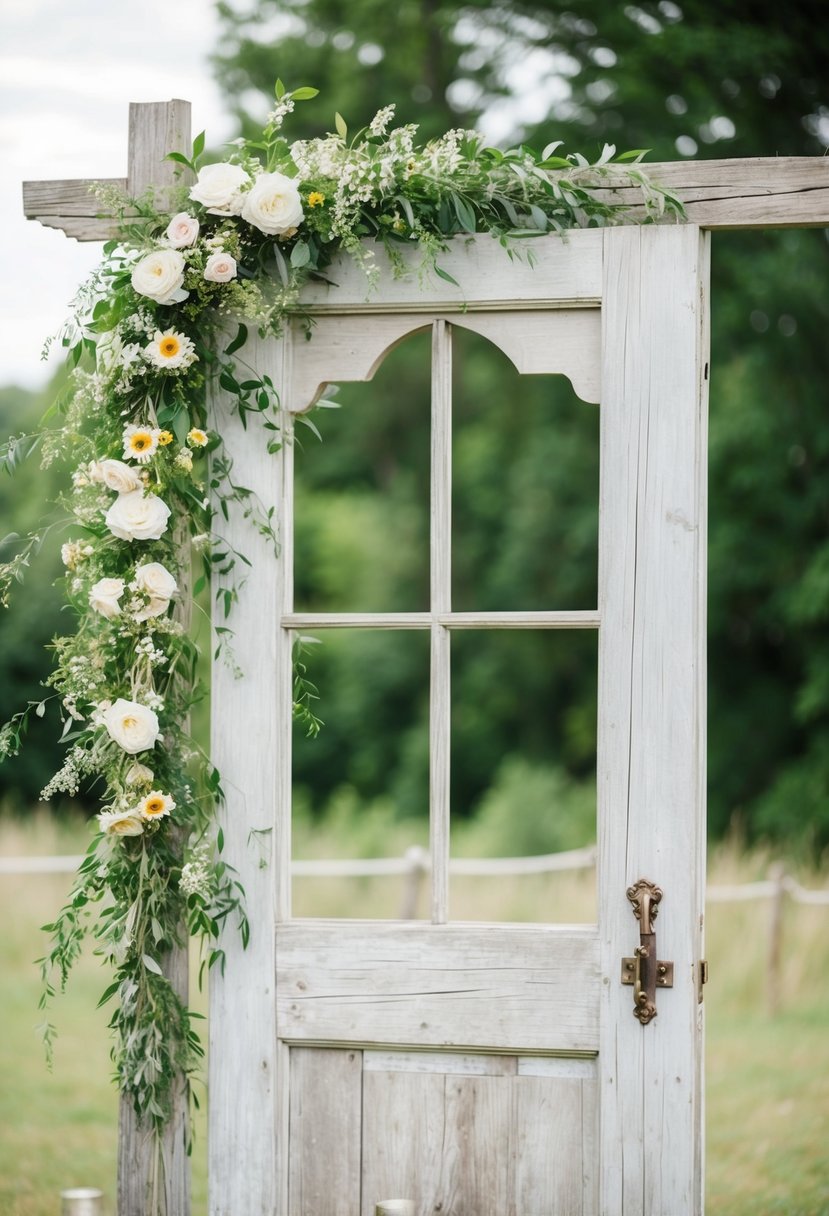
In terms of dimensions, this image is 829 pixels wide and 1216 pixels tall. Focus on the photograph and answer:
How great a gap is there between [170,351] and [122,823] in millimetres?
778

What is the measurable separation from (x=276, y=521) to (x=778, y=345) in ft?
23.8

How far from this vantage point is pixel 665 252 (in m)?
2.22

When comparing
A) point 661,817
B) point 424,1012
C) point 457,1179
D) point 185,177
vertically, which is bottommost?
point 457,1179

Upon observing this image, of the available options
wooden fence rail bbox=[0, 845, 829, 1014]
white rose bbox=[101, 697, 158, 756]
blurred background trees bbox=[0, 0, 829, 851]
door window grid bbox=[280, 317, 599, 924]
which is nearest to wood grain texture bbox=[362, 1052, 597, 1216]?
door window grid bbox=[280, 317, 599, 924]

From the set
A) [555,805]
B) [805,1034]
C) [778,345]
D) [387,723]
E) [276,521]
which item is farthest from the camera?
[387,723]

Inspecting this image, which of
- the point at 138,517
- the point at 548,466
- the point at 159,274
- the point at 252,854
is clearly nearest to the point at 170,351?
the point at 159,274

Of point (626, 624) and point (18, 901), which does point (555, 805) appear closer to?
point (18, 901)

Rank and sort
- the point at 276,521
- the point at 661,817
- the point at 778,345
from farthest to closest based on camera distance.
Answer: the point at 778,345
the point at 276,521
the point at 661,817

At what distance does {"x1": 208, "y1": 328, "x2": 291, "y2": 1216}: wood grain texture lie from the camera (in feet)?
7.45

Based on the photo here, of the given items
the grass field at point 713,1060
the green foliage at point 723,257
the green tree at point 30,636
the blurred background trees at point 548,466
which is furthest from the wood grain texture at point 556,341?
the green tree at point 30,636

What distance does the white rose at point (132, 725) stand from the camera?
7.09ft

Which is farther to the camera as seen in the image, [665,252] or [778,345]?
[778,345]

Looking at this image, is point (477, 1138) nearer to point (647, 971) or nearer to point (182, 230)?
point (647, 971)

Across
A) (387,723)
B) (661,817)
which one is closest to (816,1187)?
(661,817)
